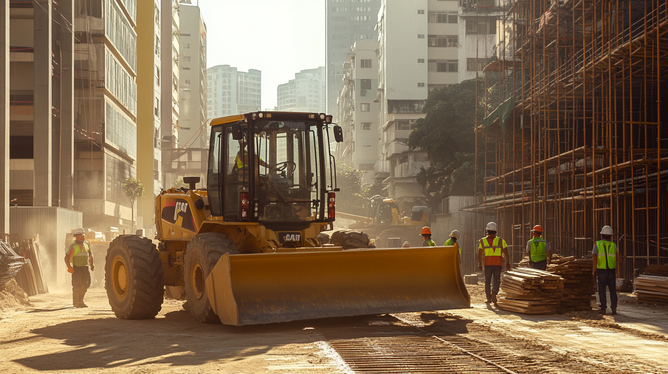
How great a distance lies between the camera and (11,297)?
1766 centimetres

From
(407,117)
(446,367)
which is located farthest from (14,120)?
(407,117)

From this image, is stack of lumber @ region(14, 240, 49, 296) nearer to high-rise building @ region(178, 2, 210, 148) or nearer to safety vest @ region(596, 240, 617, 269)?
safety vest @ region(596, 240, 617, 269)

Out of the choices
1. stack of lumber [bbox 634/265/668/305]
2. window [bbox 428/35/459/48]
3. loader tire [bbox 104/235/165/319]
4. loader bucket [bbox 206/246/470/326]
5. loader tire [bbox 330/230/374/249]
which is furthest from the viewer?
window [bbox 428/35/459/48]

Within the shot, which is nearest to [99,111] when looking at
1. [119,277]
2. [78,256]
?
[78,256]

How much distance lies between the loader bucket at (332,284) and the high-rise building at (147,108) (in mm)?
57858

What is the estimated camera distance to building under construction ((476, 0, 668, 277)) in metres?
22.0

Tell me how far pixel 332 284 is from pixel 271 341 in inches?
73.1

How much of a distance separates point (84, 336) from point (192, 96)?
11322 centimetres

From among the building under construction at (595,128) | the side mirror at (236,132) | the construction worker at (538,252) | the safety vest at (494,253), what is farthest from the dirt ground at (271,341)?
the building under construction at (595,128)

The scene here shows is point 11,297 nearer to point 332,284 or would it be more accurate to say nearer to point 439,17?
point 332,284

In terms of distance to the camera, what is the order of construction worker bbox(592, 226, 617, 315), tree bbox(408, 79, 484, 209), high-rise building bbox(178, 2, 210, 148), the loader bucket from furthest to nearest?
high-rise building bbox(178, 2, 210, 148) → tree bbox(408, 79, 484, 209) → construction worker bbox(592, 226, 617, 315) → the loader bucket

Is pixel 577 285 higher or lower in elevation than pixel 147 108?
lower

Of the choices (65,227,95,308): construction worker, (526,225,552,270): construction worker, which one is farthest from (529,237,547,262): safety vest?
(65,227,95,308): construction worker

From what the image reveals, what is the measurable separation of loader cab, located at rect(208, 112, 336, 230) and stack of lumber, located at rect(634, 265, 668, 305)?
8.17m
